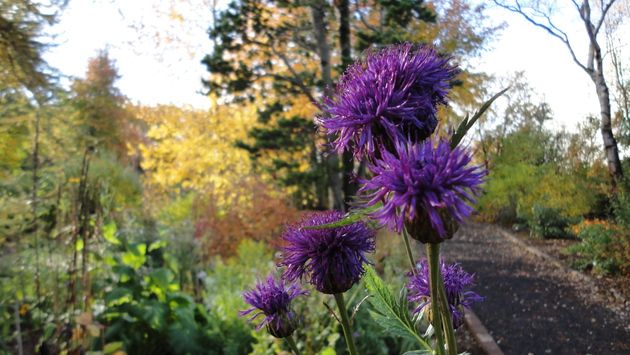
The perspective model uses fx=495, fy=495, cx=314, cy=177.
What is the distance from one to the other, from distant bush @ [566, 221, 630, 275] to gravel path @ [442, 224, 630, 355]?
39cm

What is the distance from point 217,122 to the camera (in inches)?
363

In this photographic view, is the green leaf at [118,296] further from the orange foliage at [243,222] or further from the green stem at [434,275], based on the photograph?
the orange foliage at [243,222]

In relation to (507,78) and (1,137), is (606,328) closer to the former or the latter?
(1,137)

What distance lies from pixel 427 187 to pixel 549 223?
10.5 m

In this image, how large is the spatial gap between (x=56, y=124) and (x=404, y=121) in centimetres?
370

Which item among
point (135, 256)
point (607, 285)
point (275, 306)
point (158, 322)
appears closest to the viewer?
point (275, 306)

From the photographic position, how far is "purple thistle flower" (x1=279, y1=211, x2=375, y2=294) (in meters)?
0.94

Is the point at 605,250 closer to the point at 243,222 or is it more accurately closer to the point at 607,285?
the point at 607,285

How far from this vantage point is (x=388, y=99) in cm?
80

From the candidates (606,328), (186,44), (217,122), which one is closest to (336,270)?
(606,328)

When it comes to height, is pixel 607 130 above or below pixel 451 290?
above

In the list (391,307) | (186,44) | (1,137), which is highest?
(186,44)

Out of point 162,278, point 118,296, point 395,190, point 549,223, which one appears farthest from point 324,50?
point 395,190

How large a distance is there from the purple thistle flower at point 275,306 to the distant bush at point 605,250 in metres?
6.59
